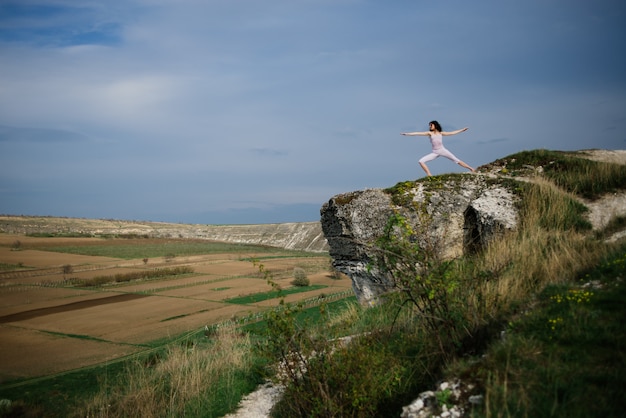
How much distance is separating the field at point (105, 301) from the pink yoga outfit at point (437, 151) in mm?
5567

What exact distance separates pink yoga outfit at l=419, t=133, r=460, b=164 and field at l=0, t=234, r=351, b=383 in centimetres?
557

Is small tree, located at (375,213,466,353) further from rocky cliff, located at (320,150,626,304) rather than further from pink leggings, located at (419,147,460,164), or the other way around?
pink leggings, located at (419,147,460,164)

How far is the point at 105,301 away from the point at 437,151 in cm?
3020

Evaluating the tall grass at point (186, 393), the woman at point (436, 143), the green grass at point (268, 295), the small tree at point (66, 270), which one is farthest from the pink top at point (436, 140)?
the small tree at point (66, 270)

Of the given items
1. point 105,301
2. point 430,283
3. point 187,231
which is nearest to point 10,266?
point 105,301

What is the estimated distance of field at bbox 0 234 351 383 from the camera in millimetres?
19359

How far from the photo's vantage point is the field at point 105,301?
1936cm

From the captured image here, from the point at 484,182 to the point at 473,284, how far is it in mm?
5523

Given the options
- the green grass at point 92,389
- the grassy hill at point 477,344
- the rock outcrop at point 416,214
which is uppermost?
the rock outcrop at point 416,214

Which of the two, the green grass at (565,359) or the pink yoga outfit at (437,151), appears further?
the pink yoga outfit at (437,151)

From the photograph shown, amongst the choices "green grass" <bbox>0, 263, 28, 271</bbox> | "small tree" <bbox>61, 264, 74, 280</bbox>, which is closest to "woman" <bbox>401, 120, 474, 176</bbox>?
"small tree" <bbox>61, 264, 74, 280</bbox>

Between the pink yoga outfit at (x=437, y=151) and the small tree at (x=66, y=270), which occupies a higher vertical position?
the pink yoga outfit at (x=437, y=151)

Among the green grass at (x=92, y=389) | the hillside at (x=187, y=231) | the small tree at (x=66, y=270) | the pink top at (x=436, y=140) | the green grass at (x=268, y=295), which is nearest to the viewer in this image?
the green grass at (x=92, y=389)

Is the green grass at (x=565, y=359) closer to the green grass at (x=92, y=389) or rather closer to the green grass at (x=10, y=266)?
the green grass at (x=92, y=389)
